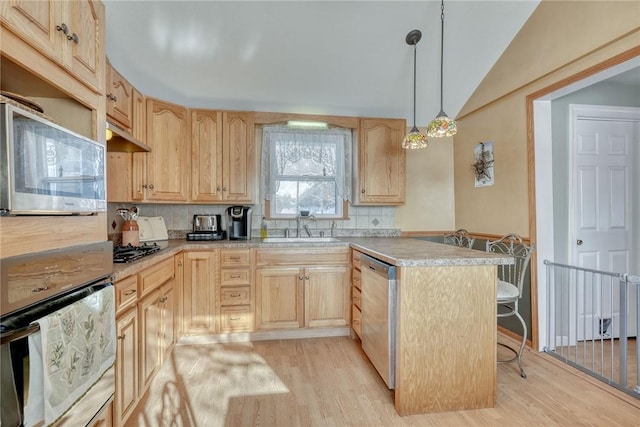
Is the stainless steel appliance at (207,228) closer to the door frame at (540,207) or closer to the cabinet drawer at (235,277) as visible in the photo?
the cabinet drawer at (235,277)

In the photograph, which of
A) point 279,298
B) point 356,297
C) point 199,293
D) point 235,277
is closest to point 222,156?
point 235,277

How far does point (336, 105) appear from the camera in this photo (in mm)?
3256

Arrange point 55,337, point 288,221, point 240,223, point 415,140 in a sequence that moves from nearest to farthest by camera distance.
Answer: point 55,337 < point 415,140 < point 240,223 < point 288,221

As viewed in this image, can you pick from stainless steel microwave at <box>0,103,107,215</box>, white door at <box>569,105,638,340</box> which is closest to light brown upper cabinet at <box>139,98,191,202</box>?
stainless steel microwave at <box>0,103,107,215</box>

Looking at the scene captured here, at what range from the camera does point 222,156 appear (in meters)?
3.01

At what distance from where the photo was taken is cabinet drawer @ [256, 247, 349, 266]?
9.19ft

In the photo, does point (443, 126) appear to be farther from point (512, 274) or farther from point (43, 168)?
point (43, 168)

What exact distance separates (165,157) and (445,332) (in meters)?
2.68

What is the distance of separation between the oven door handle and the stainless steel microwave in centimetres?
32

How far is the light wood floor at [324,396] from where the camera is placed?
1.72 metres

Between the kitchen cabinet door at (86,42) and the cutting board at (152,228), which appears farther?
the cutting board at (152,228)

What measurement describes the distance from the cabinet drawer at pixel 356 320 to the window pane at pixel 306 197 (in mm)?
1189

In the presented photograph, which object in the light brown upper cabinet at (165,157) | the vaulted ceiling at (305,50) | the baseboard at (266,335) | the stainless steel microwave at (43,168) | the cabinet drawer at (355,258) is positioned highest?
the vaulted ceiling at (305,50)

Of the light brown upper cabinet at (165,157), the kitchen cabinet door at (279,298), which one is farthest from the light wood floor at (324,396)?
the light brown upper cabinet at (165,157)
